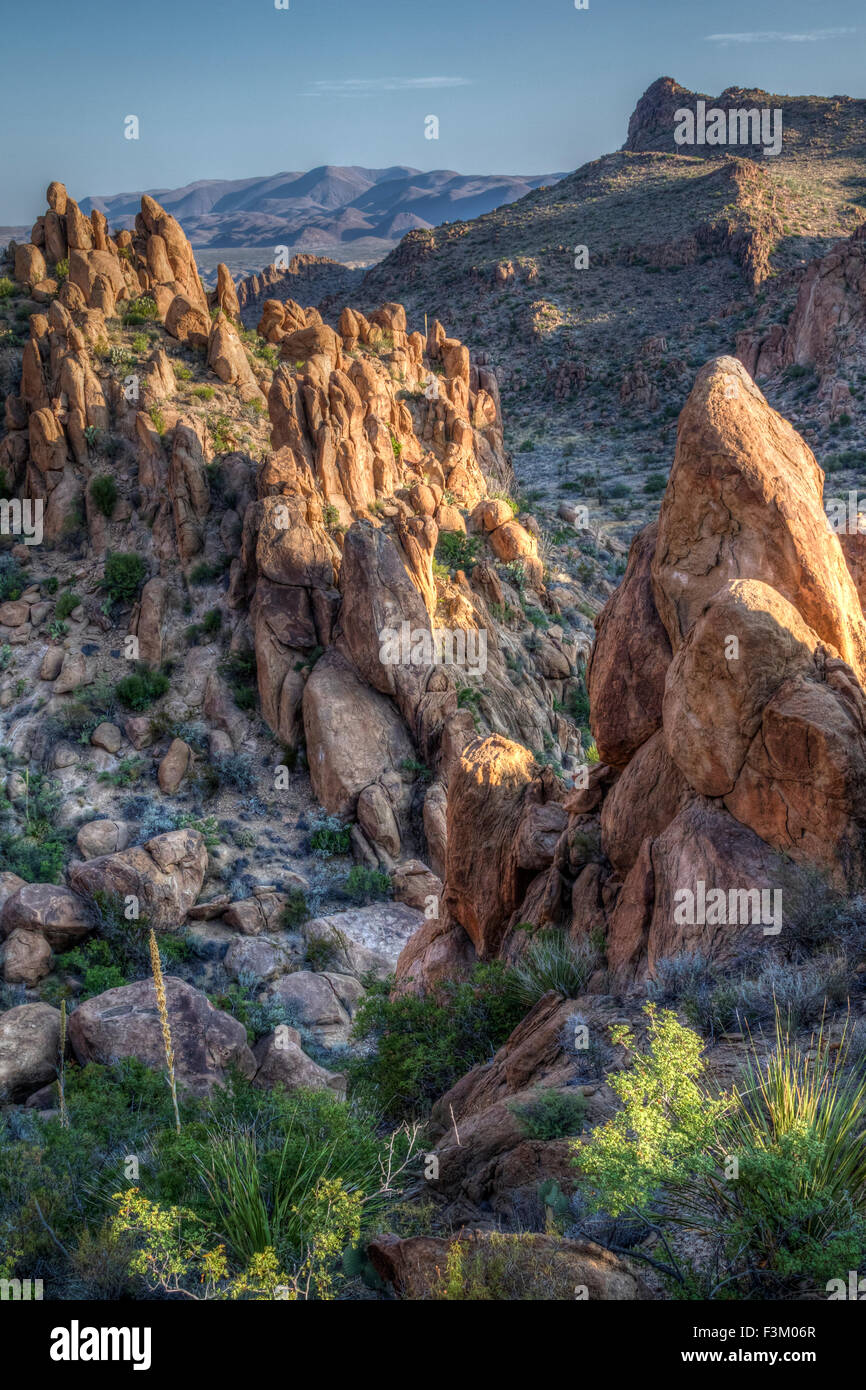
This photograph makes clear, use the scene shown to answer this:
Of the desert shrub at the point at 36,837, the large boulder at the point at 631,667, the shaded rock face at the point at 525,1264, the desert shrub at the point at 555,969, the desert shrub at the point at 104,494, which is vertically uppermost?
the desert shrub at the point at 104,494

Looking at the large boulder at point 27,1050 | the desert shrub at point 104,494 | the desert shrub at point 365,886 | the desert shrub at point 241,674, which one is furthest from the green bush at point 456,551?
the large boulder at point 27,1050

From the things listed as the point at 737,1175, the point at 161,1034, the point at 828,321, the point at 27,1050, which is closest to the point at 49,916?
the point at 27,1050

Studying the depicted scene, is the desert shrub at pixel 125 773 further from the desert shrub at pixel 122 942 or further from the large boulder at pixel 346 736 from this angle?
the desert shrub at pixel 122 942

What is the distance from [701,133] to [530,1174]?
403ft

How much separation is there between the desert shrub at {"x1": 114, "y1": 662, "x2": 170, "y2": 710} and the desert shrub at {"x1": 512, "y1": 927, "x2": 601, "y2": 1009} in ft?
50.8

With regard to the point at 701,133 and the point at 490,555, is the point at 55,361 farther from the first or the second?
the point at 701,133

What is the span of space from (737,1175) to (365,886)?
1608 centimetres

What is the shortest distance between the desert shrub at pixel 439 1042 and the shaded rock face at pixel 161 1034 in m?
2.33

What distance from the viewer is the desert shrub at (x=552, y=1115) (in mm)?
6121

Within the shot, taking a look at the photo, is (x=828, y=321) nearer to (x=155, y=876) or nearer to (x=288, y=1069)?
(x=155, y=876)

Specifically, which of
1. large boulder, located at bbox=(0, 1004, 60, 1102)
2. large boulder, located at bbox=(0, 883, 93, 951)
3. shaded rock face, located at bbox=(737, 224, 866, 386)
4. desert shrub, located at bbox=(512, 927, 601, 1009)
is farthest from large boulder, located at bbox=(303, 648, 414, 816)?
shaded rock face, located at bbox=(737, 224, 866, 386)

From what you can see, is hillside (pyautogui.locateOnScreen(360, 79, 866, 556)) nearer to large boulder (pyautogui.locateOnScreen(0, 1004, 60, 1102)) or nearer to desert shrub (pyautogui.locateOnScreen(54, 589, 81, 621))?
desert shrub (pyautogui.locateOnScreen(54, 589, 81, 621))

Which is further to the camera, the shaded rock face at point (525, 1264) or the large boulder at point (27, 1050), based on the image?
the large boulder at point (27, 1050)
